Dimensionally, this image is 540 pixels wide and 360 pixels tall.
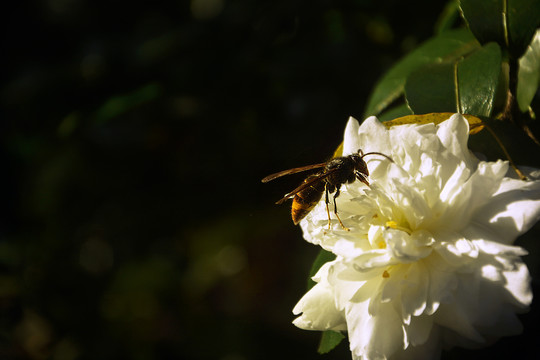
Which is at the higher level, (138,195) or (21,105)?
(21,105)

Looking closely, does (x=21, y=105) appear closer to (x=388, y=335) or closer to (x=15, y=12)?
(x=15, y=12)

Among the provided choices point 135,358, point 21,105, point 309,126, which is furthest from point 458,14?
point 135,358

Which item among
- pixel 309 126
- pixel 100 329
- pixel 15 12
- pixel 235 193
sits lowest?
pixel 100 329

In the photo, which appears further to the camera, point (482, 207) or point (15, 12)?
point (15, 12)

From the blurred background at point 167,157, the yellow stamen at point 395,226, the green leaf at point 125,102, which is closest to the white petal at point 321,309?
the yellow stamen at point 395,226

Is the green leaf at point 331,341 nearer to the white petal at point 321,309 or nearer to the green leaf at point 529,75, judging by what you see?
the white petal at point 321,309

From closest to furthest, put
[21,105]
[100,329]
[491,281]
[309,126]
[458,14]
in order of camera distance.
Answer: [491,281] < [458,14] < [309,126] < [21,105] < [100,329]

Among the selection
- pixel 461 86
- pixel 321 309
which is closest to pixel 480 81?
pixel 461 86
